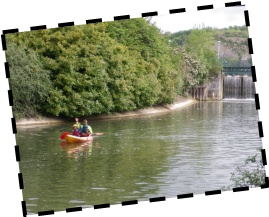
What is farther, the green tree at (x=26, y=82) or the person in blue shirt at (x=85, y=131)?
the person in blue shirt at (x=85, y=131)

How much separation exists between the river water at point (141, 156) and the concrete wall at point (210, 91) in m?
0.21

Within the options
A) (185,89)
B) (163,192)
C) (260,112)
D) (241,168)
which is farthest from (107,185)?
(185,89)

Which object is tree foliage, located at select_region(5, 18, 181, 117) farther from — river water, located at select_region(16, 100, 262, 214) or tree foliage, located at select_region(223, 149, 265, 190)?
tree foliage, located at select_region(223, 149, 265, 190)

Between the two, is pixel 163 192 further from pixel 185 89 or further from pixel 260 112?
pixel 185 89

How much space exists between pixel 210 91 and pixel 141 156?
206 centimetres

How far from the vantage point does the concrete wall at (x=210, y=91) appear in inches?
585

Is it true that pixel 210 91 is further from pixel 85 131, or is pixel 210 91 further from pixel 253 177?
pixel 253 177

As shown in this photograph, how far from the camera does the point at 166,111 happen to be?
17688 mm

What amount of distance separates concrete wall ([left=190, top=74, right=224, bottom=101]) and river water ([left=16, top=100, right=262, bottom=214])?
21 centimetres

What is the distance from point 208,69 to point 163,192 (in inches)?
156

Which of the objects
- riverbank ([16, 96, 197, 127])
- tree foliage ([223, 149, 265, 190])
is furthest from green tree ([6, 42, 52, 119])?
tree foliage ([223, 149, 265, 190])

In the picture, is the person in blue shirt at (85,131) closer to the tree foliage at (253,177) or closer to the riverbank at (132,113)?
the riverbank at (132,113)

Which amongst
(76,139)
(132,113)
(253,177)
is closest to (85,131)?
(76,139)

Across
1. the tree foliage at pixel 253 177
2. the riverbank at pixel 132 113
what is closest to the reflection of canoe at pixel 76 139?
the riverbank at pixel 132 113
